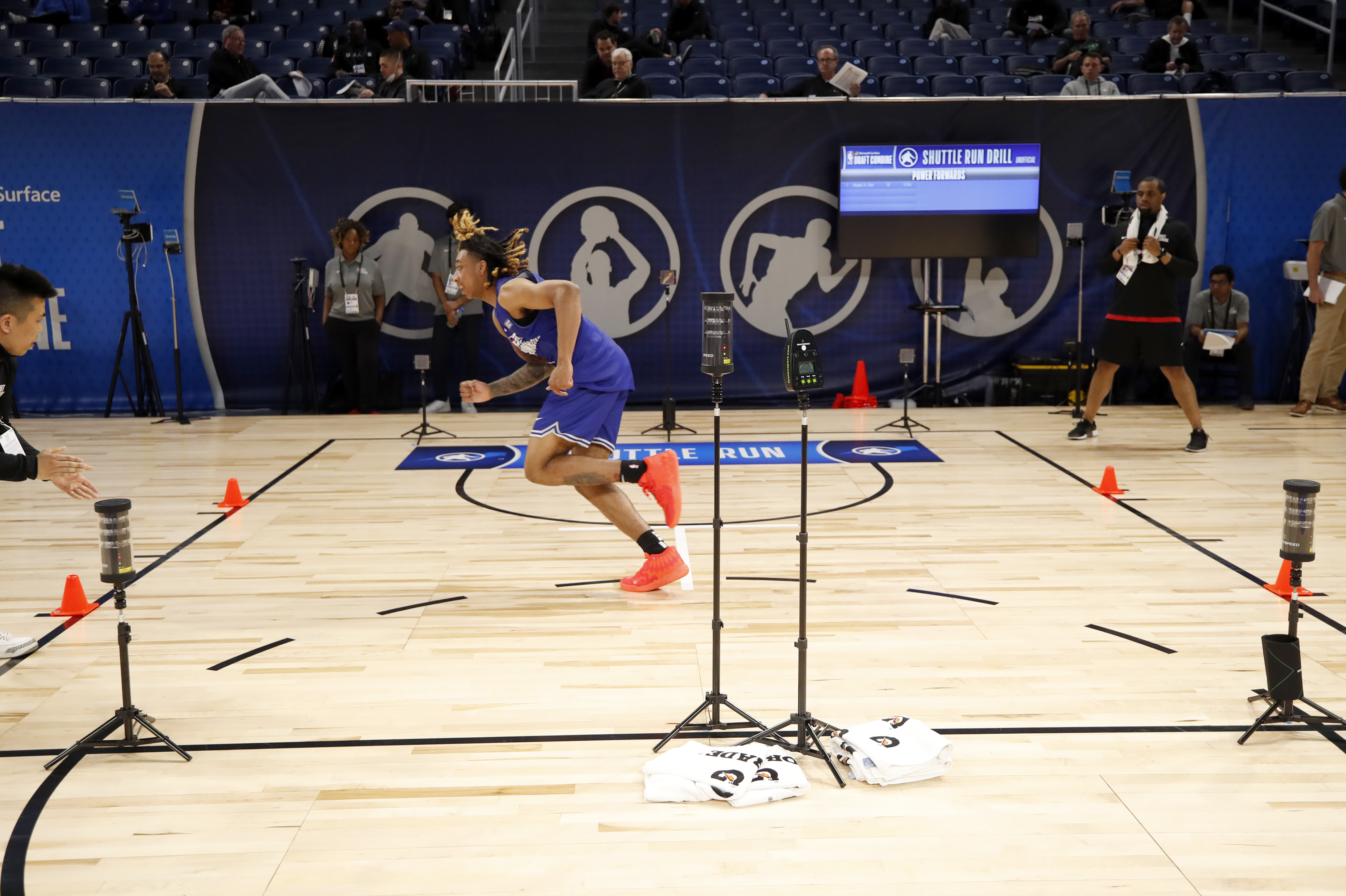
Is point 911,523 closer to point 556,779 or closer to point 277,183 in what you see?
point 556,779

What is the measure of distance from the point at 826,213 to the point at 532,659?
7.45m

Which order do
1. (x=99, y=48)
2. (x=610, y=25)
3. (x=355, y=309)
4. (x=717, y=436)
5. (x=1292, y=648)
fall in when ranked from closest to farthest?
(x=717, y=436)
(x=1292, y=648)
(x=355, y=309)
(x=610, y=25)
(x=99, y=48)

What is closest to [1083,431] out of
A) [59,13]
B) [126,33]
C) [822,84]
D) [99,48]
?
[822,84]

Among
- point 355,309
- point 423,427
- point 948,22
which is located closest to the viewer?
point 423,427

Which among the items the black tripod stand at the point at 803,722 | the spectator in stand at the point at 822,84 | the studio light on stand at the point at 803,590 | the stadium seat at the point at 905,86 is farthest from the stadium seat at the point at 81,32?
the black tripod stand at the point at 803,722

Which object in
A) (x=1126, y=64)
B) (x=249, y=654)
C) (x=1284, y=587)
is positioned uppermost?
(x=1126, y=64)

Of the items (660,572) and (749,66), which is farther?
(749,66)

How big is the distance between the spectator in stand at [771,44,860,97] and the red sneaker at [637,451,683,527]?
21.6 feet

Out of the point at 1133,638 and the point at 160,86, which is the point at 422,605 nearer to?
the point at 1133,638

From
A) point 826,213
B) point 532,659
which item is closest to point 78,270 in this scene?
point 826,213

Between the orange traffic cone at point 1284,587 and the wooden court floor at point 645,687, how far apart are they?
0.30 feet

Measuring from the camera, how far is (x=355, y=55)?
12.1m

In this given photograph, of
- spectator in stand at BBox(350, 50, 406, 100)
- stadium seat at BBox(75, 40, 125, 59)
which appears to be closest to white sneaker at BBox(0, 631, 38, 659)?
spectator in stand at BBox(350, 50, 406, 100)

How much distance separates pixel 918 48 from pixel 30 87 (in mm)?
9346
